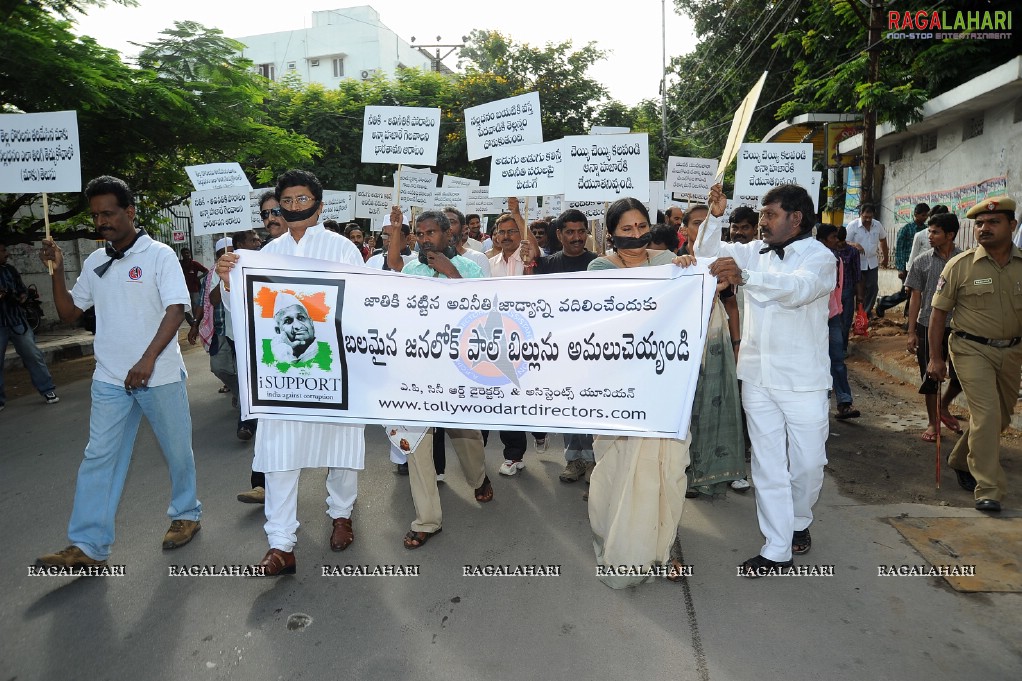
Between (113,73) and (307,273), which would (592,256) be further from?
(113,73)

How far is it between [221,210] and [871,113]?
37.4 ft

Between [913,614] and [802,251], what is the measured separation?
6.02 feet

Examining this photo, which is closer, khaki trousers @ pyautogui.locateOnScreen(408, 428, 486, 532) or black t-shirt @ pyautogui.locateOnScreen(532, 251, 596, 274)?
khaki trousers @ pyautogui.locateOnScreen(408, 428, 486, 532)

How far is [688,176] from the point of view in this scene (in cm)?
925

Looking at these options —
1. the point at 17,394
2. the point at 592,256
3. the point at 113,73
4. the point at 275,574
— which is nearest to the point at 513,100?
the point at 592,256

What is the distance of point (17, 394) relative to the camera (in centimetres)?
977

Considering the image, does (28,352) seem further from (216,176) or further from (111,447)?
(111,447)

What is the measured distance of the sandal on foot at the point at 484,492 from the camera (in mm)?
5148

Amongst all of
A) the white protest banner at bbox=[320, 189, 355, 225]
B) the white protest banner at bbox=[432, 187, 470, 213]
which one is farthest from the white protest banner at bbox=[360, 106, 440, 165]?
the white protest banner at bbox=[432, 187, 470, 213]

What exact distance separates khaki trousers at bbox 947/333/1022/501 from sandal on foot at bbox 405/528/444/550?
3.49 m

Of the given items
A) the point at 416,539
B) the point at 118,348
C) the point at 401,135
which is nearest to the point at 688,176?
the point at 401,135

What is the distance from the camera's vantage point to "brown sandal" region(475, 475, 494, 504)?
515 cm

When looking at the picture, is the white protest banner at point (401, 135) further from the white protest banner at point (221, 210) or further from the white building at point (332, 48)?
the white building at point (332, 48)

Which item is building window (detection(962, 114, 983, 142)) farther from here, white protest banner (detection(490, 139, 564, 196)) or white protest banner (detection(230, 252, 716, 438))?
white protest banner (detection(230, 252, 716, 438))
